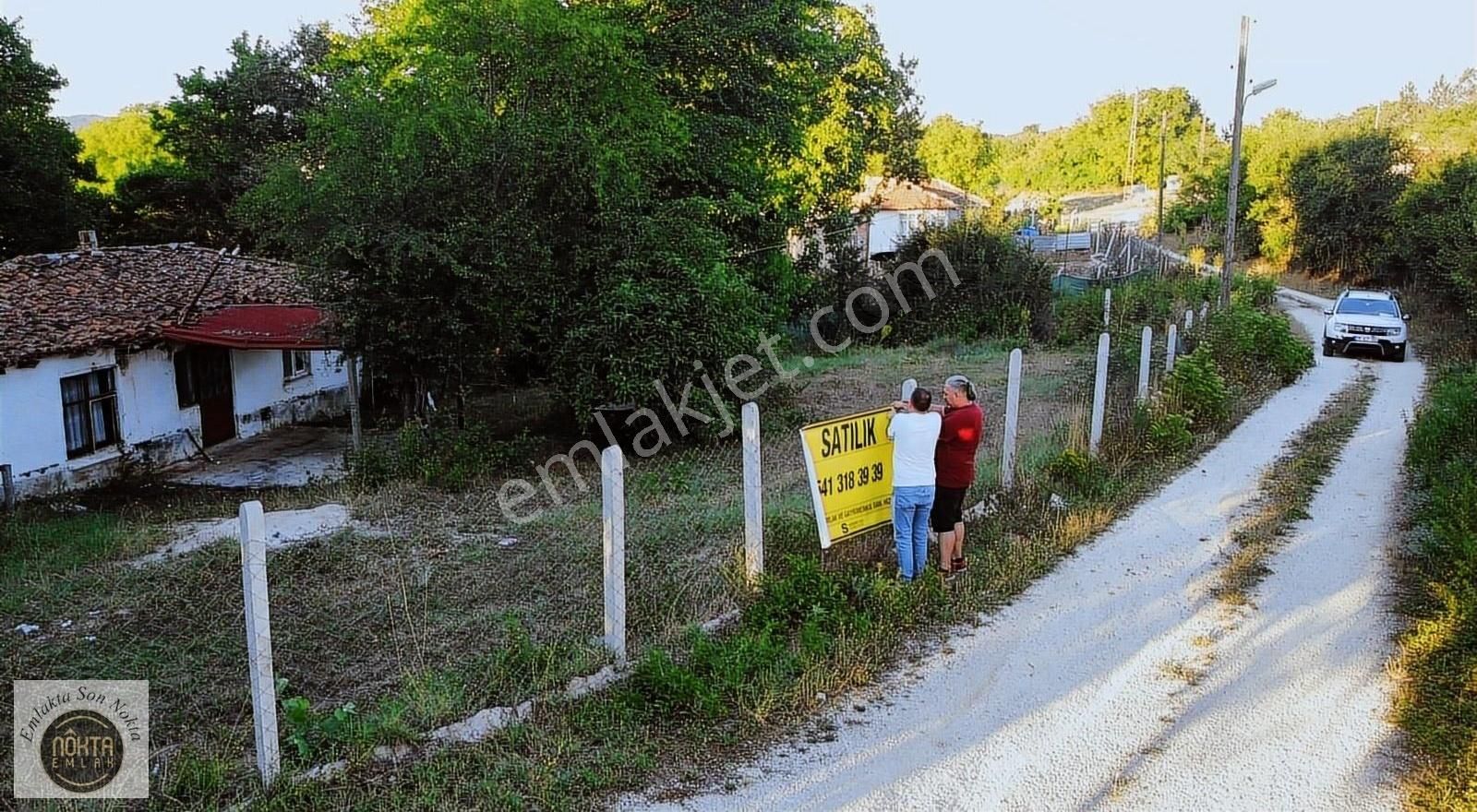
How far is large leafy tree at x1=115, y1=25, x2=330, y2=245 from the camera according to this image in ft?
94.7

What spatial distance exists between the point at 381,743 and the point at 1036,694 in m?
3.53

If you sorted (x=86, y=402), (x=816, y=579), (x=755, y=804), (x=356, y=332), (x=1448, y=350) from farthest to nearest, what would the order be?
(x=1448, y=350) → (x=86, y=402) → (x=356, y=332) → (x=816, y=579) → (x=755, y=804)

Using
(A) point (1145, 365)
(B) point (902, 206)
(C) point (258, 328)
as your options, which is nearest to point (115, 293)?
(C) point (258, 328)

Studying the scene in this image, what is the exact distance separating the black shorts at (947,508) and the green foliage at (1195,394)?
21.6ft

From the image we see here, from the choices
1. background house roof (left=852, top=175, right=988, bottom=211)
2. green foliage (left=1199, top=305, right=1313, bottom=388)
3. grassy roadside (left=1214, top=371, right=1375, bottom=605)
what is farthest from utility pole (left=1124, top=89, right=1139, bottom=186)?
grassy roadside (left=1214, top=371, right=1375, bottom=605)

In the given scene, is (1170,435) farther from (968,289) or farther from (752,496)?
(968,289)

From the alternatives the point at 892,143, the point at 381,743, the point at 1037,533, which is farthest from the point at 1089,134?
the point at 381,743

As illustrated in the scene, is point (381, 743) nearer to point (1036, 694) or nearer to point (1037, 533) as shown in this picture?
point (1036, 694)

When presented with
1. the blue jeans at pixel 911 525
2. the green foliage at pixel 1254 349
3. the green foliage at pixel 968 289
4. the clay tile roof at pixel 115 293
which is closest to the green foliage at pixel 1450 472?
the green foliage at pixel 1254 349

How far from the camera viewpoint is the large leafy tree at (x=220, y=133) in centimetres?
2888

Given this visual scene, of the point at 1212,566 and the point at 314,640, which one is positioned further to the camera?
the point at 1212,566

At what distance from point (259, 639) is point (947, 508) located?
4.55 m

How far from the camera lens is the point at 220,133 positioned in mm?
29266

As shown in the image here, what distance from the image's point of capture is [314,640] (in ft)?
20.3
